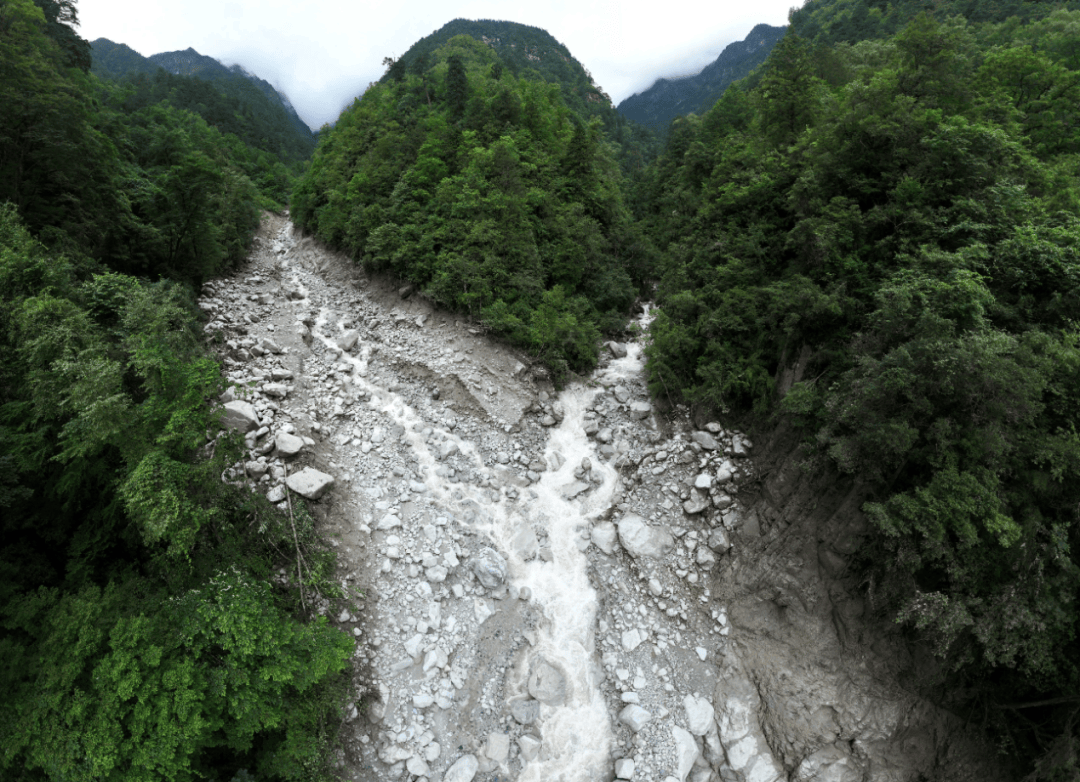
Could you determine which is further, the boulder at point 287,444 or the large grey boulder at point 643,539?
the boulder at point 287,444

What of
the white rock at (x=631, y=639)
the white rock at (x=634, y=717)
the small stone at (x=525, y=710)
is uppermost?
the white rock at (x=631, y=639)

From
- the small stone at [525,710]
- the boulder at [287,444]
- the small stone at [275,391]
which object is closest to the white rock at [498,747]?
the small stone at [525,710]

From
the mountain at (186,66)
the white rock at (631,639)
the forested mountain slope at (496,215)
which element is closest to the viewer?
the white rock at (631,639)

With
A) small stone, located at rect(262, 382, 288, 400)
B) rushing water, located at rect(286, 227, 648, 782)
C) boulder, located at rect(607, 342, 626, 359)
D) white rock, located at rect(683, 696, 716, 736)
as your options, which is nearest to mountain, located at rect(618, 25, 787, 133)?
boulder, located at rect(607, 342, 626, 359)

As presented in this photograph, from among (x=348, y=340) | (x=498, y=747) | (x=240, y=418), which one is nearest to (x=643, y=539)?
(x=498, y=747)

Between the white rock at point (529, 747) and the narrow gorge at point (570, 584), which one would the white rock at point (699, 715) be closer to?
the narrow gorge at point (570, 584)

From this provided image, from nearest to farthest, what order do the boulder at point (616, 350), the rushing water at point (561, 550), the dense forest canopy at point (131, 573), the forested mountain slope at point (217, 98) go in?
the dense forest canopy at point (131, 573) → the rushing water at point (561, 550) → the boulder at point (616, 350) → the forested mountain slope at point (217, 98)

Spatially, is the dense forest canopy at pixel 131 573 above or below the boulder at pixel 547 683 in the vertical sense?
above
